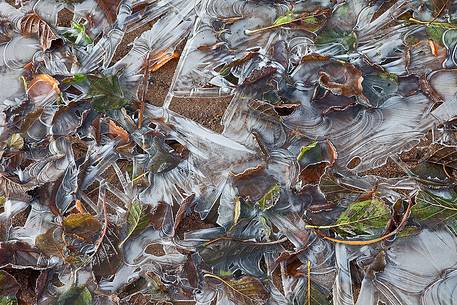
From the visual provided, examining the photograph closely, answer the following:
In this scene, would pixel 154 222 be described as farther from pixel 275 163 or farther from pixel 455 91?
pixel 455 91

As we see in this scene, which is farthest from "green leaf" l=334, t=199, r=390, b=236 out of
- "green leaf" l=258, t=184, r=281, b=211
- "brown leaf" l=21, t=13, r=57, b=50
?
"brown leaf" l=21, t=13, r=57, b=50

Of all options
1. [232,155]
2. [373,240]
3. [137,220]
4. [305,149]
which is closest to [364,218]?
[373,240]

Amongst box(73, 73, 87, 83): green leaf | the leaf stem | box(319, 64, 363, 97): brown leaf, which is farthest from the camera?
box(73, 73, 87, 83): green leaf

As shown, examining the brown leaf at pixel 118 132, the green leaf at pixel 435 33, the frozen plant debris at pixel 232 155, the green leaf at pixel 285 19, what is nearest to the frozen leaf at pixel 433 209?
the frozen plant debris at pixel 232 155

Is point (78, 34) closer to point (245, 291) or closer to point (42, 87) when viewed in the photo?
point (42, 87)

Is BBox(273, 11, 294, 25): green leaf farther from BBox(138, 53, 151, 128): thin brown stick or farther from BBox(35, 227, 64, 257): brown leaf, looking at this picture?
BBox(35, 227, 64, 257): brown leaf

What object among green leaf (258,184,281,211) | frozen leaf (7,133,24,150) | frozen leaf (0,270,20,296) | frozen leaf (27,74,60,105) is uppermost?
frozen leaf (27,74,60,105)

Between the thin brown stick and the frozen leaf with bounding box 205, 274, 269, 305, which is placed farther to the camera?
the thin brown stick
